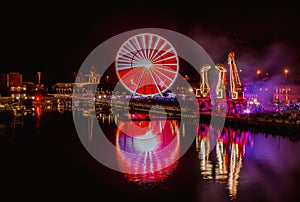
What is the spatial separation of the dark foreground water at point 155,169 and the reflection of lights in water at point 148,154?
2 cm

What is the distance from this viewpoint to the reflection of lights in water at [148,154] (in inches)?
343

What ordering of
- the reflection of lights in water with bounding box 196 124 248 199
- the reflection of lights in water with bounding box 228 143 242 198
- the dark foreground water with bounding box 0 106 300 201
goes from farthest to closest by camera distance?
the reflection of lights in water with bounding box 196 124 248 199
the reflection of lights in water with bounding box 228 143 242 198
the dark foreground water with bounding box 0 106 300 201

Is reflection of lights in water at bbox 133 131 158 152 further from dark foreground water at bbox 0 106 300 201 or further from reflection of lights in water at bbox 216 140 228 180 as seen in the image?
reflection of lights in water at bbox 216 140 228 180

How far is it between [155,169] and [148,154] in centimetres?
198

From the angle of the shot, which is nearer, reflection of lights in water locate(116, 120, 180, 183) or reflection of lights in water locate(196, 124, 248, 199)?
reflection of lights in water locate(196, 124, 248, 199)

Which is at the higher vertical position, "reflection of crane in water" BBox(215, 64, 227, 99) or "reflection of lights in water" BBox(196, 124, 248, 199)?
"reflection of crane in water" BBox(215, 64, 227, 99)

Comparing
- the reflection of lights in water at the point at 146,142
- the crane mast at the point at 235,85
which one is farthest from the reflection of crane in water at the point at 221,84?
the reflection of lights in water at the point at 146,142

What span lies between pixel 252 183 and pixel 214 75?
100 ft

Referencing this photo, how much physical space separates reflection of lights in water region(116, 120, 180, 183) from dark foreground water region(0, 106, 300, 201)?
2 centimetres

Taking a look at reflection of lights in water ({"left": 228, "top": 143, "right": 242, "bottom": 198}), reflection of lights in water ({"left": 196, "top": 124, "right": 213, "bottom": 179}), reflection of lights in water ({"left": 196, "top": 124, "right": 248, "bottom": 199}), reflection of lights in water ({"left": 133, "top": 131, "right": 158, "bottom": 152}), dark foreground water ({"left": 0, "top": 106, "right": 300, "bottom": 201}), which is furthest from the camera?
reflection of lights in water ({"left": 133, "top": 131, "right": 158, "bottom": 152})

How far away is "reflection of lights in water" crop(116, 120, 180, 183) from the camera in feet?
28.6

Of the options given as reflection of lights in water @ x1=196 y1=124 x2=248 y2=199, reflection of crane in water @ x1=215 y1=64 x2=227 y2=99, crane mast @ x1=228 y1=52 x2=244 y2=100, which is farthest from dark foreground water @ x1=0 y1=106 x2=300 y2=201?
reflection of crane in water @ x1=215 y1=64 x2=227 y2=99

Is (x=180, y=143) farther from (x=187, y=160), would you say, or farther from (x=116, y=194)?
(x=116, y=194)

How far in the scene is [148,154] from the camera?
1108cm
